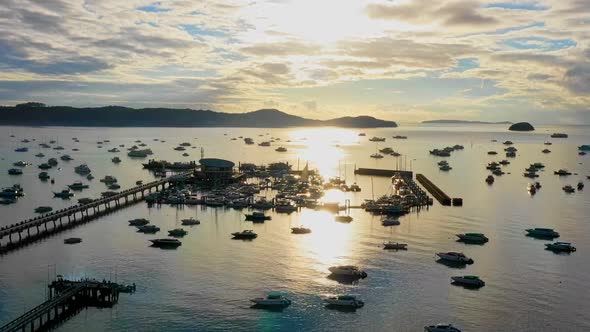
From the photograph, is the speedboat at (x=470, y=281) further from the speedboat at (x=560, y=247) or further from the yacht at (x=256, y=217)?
the yacht at (x=256, y=217)

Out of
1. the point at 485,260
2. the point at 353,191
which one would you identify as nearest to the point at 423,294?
the point at 485,260

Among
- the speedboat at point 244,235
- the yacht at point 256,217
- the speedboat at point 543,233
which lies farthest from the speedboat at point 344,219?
the speedboat at point 543,233

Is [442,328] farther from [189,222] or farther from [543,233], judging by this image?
[189,222]

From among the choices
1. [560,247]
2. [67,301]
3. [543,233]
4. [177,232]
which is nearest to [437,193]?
[543,233]

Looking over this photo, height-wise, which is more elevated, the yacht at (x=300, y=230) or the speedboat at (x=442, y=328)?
the yacht at (x=300, y=230)

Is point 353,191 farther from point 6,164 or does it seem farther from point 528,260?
point 6,164

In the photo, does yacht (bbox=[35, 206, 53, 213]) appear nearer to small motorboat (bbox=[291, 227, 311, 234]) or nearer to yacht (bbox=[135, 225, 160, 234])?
yacht (bbox=[135, 225, 160, 234])

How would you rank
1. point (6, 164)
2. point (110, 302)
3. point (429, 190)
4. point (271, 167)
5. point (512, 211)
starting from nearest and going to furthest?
1. point (110, 302)
2. point (512, 211)
3. point (429, 190)
4. point (271, 167)
5. point (6, 164)
